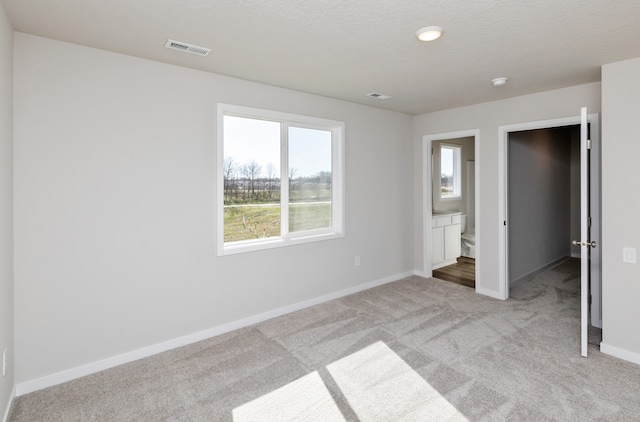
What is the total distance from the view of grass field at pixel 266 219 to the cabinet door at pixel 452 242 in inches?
98.4

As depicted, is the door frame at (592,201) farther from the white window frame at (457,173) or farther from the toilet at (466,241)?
the white window frame at (457,173)

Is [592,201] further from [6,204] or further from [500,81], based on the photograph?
[6,204]

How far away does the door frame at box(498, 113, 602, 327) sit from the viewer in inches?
130

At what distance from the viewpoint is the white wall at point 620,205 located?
2713 mm

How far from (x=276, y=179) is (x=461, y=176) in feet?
14.0

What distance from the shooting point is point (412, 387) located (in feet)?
7.81

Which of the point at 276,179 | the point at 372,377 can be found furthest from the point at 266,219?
the point at 372,377

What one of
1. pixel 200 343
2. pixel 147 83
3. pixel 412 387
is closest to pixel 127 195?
pixel 147 83

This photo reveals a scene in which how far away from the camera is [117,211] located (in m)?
2.69

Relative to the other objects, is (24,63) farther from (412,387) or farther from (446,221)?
(446,221)

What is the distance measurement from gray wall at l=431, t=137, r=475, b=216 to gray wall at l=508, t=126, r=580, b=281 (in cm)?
139

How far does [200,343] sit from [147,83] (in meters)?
2.29

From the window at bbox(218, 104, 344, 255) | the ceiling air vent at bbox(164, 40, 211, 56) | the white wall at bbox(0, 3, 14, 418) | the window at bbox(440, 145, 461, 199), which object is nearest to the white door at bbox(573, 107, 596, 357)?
the window at bbox(218, 104, 344, 255)

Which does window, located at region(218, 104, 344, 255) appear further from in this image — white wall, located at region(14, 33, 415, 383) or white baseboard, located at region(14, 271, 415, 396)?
white baseboard, located at region(14, 271, 415, 396)
